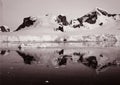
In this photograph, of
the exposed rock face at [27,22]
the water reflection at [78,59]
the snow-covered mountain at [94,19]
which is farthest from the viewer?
the snow-covered mountain at [94,19]

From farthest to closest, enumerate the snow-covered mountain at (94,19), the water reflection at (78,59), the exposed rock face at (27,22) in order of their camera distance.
Answer: the snow-covered mountain at (94,19) → the exposed rock face at (27,22) → the water reflection at (78,59)

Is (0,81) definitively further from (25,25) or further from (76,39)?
(25,25)

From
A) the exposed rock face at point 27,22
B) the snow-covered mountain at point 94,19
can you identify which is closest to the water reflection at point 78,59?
the exposed rock face at point 27,22

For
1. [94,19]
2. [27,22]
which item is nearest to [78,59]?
[27,22]

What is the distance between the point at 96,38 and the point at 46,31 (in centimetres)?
5845

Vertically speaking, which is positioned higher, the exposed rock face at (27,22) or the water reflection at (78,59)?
the exposed rock face at (27,22)

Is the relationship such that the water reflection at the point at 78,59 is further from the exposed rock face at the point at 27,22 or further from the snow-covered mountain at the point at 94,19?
the snow-covered mountain at the point at 94,19

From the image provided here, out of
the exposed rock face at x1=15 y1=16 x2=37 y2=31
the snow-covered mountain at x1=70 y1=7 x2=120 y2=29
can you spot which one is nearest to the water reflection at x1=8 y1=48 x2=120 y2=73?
the exposed rock face at x1=15 y1=16 x2=37 y2=31

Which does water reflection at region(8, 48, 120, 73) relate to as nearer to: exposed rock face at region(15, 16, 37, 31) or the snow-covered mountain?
exposed rock face at region(15, 16, 37, 31)

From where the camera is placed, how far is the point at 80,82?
Result: 449 inches

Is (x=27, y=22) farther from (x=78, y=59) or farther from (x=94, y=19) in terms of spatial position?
(x=78, y=59)

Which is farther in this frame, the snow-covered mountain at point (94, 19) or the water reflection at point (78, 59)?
the snow-covered mountain at point (94, 19)

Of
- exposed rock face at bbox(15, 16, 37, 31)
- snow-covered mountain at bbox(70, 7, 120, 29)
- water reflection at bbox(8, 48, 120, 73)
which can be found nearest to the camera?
water reflection at bbox(8, 48, 120, 73)

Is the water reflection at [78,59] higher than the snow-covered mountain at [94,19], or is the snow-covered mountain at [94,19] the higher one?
the snow-covered mountain at [94,19]
